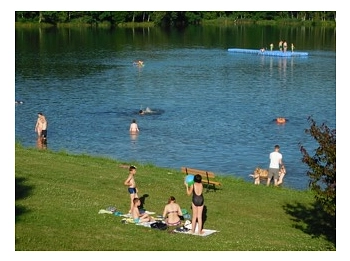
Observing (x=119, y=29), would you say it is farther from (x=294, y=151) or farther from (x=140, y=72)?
(x=294, y=151)

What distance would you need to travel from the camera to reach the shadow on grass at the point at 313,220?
67.7 feet

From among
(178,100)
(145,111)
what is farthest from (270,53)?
(145,111)

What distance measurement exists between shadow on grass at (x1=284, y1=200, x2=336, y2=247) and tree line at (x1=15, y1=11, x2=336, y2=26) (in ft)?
322

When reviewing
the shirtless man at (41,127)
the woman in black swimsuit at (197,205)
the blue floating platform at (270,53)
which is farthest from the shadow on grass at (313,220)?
the blue floating platform at (270,53)

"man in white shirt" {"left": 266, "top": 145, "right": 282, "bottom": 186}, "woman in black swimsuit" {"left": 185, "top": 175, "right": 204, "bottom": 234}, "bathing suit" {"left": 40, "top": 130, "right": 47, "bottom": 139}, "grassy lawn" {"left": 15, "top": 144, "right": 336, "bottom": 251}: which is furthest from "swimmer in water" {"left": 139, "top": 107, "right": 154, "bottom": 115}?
"woman in black swimsuit" {"left": 185, "top": 175, "right": 204, "bottom": 234}

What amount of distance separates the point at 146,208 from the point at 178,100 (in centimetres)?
3025

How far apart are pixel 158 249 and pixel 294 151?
65.1 ft

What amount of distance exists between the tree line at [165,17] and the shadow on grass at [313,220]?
322ft

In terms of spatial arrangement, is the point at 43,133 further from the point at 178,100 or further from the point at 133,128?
the point at 178,100

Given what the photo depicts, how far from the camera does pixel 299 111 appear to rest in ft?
155

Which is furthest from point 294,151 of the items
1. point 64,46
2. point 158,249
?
point 64,46

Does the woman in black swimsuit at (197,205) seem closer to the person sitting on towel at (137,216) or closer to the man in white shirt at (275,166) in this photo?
the person sitting on towel at (137,216)

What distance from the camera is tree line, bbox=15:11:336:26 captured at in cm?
12044

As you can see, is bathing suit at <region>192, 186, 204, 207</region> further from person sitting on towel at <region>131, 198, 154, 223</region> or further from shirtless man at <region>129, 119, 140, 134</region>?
shirtless man at <region>129, 119, 140, 134</region>
